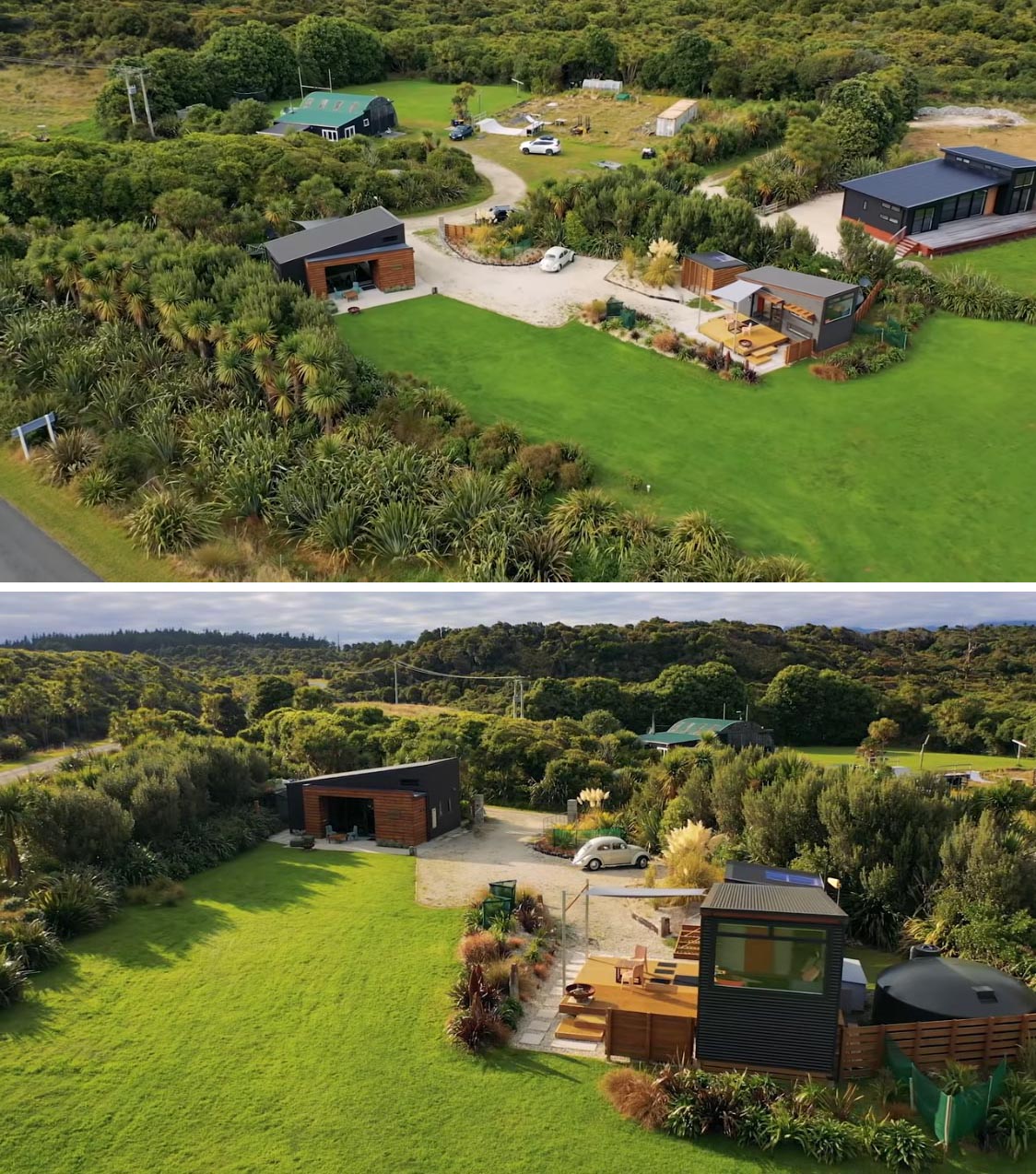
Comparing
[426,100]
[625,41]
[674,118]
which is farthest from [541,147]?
[625,41]

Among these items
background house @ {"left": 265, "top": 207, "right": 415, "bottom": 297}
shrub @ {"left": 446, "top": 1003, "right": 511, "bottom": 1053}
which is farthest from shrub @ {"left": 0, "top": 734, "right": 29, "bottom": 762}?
shrub @ {"left": 446, "top": 1003, "right": 511, "bottom": 1053}

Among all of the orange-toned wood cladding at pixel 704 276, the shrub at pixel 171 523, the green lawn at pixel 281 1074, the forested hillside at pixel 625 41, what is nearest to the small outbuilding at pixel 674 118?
the forested hillside at pixel 625 41

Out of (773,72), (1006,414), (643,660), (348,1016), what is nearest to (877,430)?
(1006,414)

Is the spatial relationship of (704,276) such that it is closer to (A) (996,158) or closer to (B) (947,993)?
(A) (996,158)

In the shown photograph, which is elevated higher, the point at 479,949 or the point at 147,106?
the point at 147,106

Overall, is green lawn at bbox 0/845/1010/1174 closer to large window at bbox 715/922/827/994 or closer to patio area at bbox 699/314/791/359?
large window at bbox 715/922/827/994

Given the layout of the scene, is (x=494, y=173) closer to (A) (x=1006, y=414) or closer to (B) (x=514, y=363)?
(B) (x=514, y=363)
